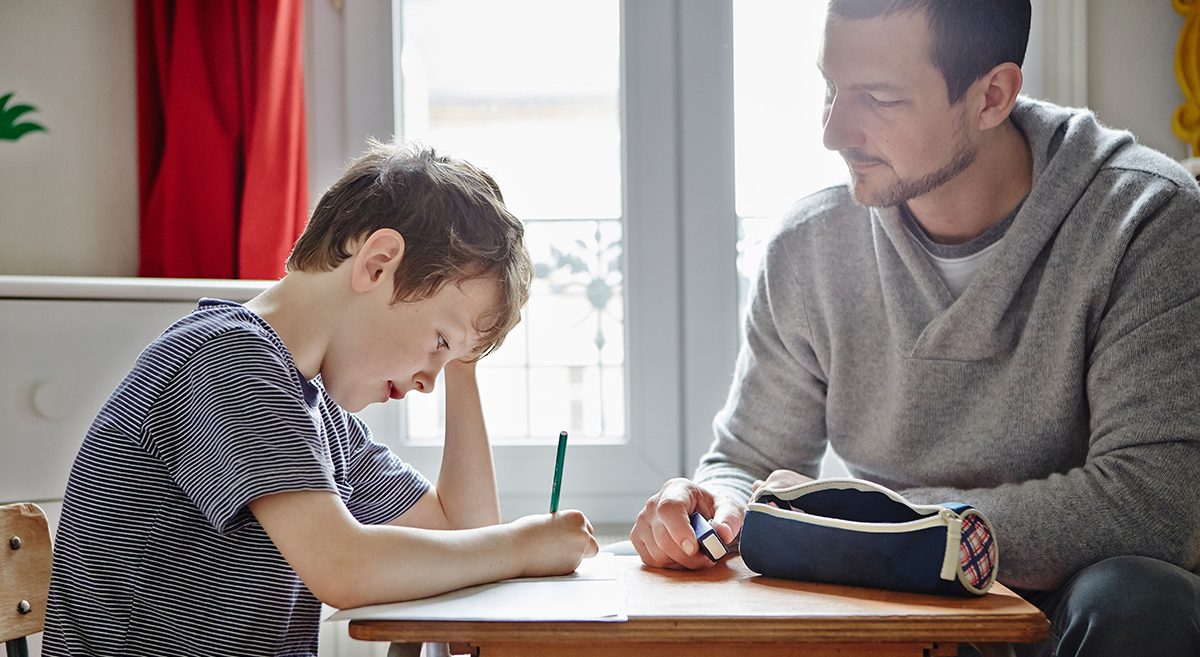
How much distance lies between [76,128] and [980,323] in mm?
1603

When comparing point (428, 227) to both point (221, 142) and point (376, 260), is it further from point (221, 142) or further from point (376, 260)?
point (221, 142)

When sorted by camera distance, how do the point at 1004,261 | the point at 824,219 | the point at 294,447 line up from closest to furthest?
the point at 294,447, the point at 1004,261, the point at 824,219

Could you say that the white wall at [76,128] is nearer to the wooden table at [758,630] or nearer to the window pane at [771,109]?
the window pane at [771,109]

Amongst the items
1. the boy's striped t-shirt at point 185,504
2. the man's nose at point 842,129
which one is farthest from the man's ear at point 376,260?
the man's nose at point 842,129

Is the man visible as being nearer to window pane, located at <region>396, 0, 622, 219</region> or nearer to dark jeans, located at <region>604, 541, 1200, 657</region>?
dark jeans, located at <region>604, 541, 1200, 657</region>

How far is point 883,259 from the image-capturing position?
1.51m

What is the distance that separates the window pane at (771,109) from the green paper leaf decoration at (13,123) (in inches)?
51.3

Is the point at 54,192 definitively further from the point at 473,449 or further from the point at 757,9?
the point at 757,9

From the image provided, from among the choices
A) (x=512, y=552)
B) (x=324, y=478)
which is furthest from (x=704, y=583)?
(x=324, y=478)

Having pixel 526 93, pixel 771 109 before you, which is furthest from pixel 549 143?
pixel 771 109

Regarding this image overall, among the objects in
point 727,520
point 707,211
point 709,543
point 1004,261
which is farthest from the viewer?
point 707,211

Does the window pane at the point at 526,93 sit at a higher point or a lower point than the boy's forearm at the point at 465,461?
higher

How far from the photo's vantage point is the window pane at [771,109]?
80.6 inches

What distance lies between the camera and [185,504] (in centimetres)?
101
